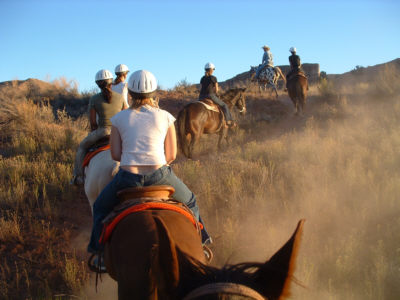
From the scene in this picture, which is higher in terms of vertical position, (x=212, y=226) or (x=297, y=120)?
(x=297, y=120)

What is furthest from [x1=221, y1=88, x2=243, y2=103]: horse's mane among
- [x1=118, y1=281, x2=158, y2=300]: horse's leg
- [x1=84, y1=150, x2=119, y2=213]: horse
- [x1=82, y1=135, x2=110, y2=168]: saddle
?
[x1=118, y1=281, x2=158, y2=300]: horse's leg

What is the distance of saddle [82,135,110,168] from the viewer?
5227 mm

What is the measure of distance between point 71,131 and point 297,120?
9830 mm

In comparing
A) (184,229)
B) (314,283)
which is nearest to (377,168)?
(314,283)

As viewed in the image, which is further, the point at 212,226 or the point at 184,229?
the point at 212,226

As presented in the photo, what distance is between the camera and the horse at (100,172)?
4535mm

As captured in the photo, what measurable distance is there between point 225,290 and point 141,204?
1.19 meters

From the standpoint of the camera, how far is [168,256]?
2010 mm

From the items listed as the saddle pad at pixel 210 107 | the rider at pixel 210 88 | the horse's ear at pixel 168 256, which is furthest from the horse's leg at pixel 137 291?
the rider at pixel 210 88

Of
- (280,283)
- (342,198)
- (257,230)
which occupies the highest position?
(280,283)

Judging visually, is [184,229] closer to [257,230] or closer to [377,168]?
[257,230]

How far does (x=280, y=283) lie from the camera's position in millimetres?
2023

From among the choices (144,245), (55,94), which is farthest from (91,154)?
(55,94)

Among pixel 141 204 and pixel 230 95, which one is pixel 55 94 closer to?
pixel 230 95
